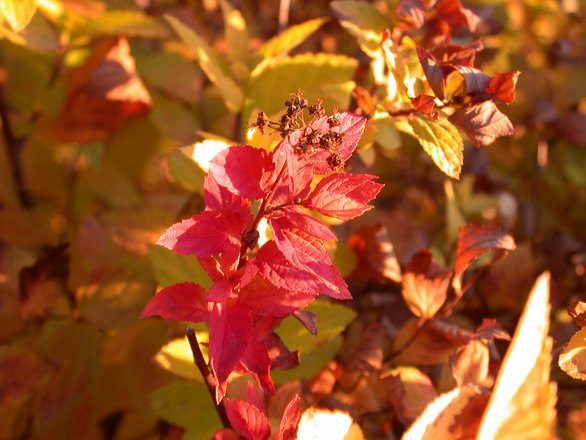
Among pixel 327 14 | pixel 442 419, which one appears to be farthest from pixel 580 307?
pixel 327 14

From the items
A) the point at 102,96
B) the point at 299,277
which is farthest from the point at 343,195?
the point at 102,96

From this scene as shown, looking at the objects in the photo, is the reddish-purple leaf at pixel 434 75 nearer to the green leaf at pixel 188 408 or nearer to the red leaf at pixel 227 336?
the red leaf at pixel 227 336

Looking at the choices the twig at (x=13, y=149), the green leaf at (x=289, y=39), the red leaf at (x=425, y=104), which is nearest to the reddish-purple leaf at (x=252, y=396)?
the red leaf at (x=425, y=104)

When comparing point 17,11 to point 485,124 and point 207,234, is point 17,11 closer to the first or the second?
point 207,234

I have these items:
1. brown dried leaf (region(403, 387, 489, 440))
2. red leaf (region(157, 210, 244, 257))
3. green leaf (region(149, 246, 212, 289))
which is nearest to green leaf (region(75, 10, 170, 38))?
green leaf (region(149, 246, 212, 289))

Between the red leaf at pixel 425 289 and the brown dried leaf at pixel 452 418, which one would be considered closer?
the brown dried leaf at pixel 452 418

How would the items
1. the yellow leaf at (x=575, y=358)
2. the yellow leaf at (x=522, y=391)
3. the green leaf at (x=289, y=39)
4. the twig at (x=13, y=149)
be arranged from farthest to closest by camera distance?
the twig at (x=13, y=149)
the green leaf at (x=289, y=39)
the yellow leaf at (x=575, y=358)
the yellow leaf at (x=522, y=391)

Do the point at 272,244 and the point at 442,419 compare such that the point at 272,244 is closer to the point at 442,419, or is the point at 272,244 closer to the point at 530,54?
the point at 442,419
